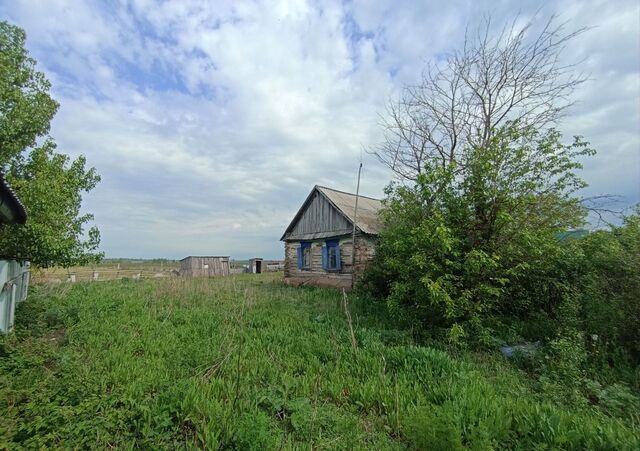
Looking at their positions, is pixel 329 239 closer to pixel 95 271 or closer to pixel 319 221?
pixel 319 221

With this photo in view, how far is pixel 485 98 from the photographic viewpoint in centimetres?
1200

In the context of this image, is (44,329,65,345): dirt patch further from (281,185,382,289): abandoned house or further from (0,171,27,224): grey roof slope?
(281,185,382,289): abandoned house

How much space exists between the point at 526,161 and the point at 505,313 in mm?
3917

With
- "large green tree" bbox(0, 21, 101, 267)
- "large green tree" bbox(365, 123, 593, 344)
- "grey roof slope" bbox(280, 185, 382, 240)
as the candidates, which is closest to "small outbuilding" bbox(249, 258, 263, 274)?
"grey roof slope" bbox(280, 185, 382, 240)

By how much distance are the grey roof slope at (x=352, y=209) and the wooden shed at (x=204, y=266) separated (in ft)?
41.7

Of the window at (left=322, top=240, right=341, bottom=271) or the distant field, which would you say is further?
the distant field

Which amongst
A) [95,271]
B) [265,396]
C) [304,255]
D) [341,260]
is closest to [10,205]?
[265,396]

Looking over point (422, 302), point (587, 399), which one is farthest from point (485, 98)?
point (587, 399)

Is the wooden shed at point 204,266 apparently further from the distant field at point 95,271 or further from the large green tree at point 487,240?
the large green tree at point 487,240

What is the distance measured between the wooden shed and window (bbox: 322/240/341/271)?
52.5 ft

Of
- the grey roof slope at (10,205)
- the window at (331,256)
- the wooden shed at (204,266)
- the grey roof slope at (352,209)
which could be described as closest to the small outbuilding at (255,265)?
the wooden shed at (204,266)

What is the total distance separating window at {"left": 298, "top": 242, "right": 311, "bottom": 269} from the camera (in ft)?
59.7

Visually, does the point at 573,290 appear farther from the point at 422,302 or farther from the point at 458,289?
the point at 422,302

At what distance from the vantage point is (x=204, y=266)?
95.8 ft
